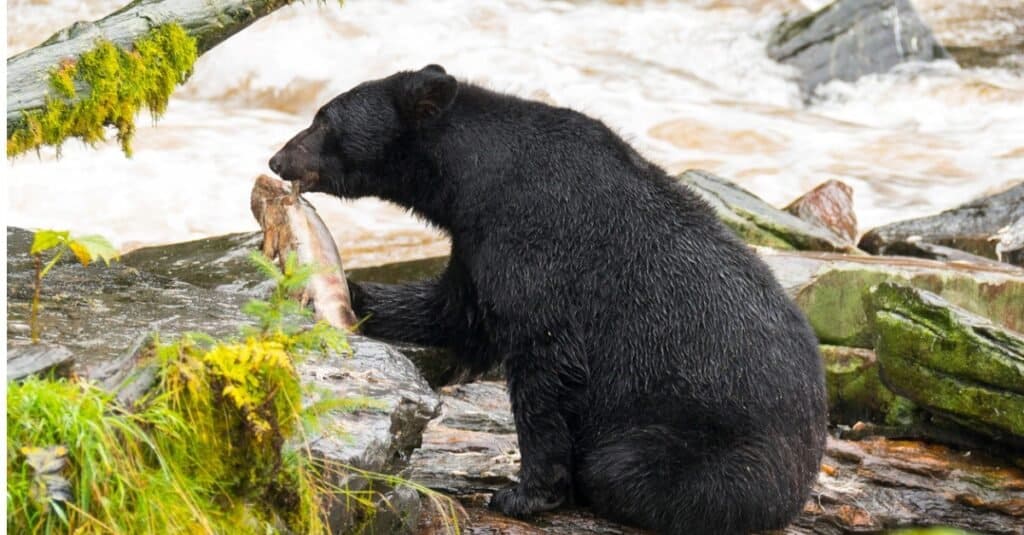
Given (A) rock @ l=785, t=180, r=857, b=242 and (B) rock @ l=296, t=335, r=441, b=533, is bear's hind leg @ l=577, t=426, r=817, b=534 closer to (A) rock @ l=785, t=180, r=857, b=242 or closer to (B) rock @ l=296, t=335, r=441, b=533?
(B) rock @ l=296, t=335, r=441, b=533

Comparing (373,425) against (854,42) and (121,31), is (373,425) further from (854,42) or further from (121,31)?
(854,42)

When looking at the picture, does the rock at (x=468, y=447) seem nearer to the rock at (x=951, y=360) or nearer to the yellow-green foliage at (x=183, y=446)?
the yellow-green foliage at (x=183, y=446)

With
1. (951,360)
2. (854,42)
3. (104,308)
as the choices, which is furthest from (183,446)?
(854,42)

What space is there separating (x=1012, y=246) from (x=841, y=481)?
476cm

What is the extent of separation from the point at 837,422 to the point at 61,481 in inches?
202

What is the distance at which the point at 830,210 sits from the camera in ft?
36.6

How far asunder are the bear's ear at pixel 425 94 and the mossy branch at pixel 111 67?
83 cm

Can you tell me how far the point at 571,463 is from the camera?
17.0 feet

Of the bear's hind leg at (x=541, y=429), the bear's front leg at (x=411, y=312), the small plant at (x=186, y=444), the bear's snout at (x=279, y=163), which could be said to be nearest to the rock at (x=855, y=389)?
the bear's front leg at (x=411, y=312)

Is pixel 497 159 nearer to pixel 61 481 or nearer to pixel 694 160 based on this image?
pixel 61 481

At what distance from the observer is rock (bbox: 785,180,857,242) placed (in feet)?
35.9

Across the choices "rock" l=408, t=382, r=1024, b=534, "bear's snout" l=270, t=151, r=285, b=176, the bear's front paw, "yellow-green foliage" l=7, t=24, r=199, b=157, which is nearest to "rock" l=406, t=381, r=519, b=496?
"rock" l=408, t=382, r=1024, b=534

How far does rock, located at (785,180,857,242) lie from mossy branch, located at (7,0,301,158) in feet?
20.3

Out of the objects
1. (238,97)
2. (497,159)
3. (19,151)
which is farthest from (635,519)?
(238,97)
